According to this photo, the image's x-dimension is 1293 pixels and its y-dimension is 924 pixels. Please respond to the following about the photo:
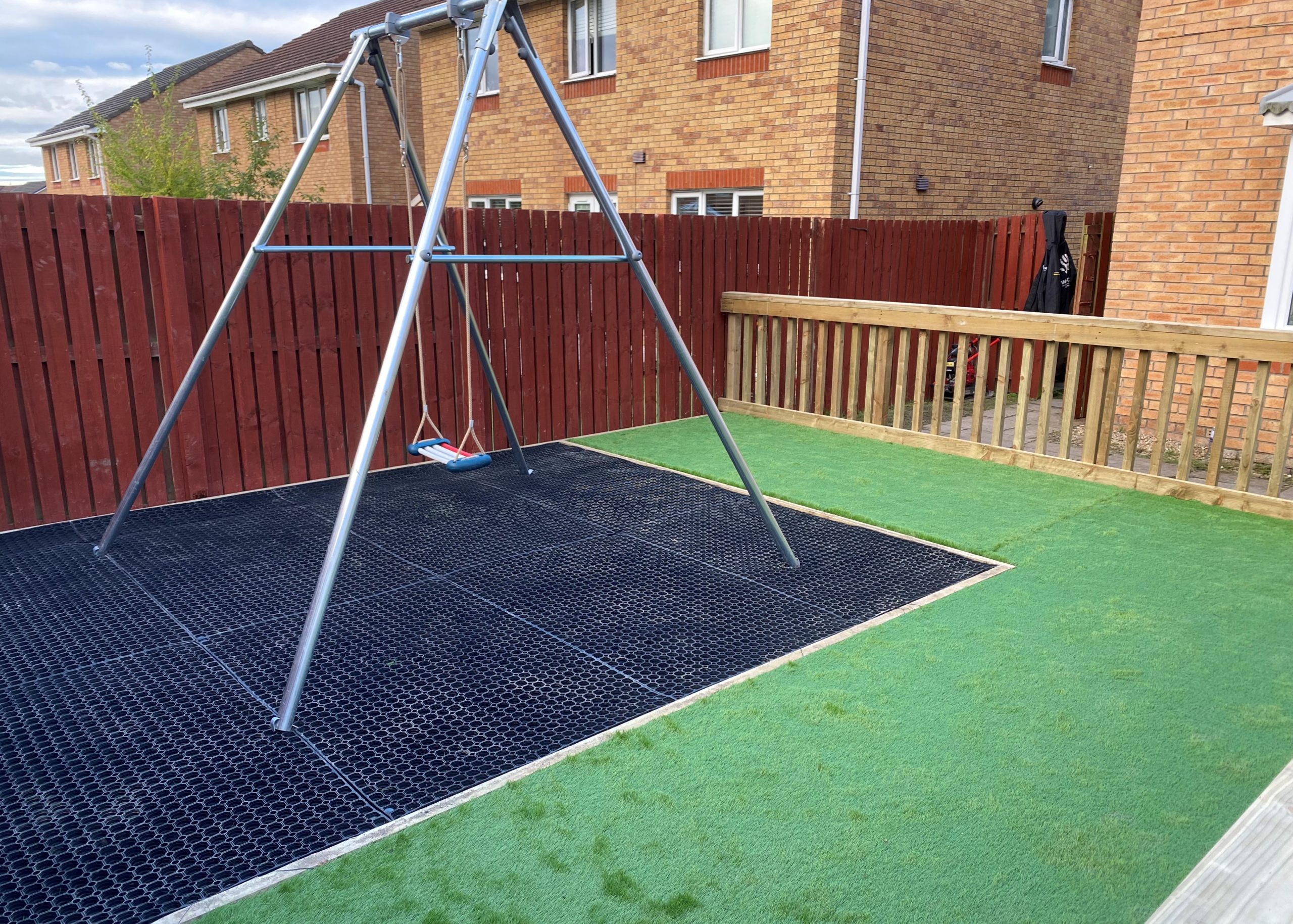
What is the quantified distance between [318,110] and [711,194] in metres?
13.9

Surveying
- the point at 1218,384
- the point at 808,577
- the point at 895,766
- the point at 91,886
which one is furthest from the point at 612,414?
the point at 91,886

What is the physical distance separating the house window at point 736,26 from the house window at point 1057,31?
13.6ft

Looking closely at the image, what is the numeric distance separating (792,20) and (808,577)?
7796mm

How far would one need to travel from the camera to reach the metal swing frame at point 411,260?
10.4 feet

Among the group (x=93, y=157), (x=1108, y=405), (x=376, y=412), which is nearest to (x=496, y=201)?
(x=1108, y=405)

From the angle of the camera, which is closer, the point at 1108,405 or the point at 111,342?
the point at 111,342

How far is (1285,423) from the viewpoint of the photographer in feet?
16.9

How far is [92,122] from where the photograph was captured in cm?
2698

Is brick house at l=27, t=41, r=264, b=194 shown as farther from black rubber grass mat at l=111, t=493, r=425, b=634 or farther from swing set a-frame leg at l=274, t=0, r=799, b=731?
swing set a-frame leg at l=274, t=0, r=799, b=731

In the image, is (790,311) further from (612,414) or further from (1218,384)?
(1218,384)

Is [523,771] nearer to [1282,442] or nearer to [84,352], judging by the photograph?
[84,352]

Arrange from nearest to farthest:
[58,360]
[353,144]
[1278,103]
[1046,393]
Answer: [58,360] < [1278,103] < [1046,393] < [353,144]

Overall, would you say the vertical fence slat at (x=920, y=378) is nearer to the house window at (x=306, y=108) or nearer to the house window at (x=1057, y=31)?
the house window at (x=1057, y=31)

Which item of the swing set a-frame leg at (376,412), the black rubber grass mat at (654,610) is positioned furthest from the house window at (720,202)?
the swing set a-frame leg at (376,412)
